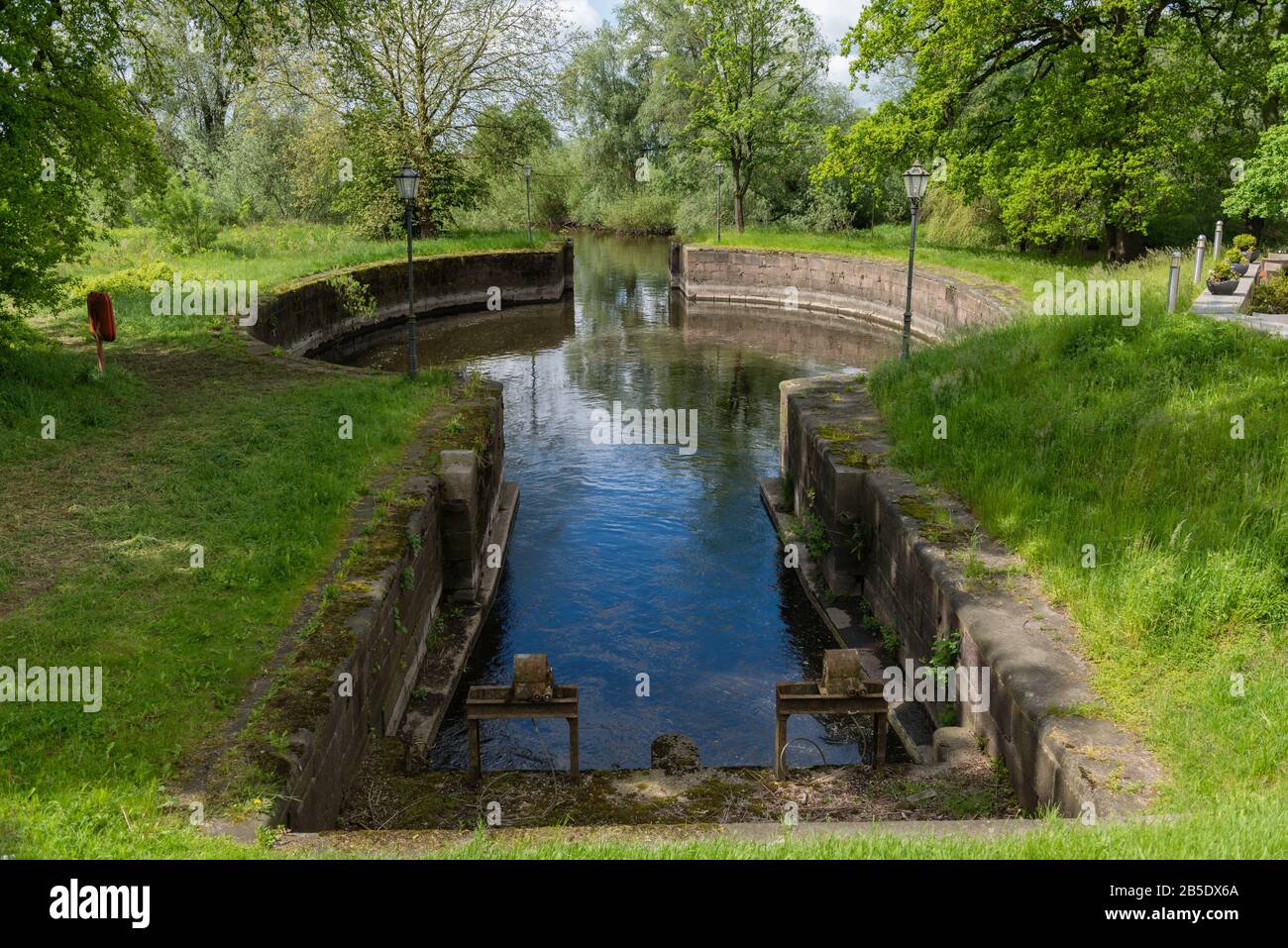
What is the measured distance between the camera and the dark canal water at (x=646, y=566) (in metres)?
9.24

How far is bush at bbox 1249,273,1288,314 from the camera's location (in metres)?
16.8

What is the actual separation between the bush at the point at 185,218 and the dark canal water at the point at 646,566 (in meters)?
5.77

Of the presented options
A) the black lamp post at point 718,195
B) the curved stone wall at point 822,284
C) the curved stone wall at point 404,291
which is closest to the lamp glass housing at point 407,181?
the curved stone wall at point 404,291

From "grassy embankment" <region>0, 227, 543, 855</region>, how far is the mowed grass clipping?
569 cm

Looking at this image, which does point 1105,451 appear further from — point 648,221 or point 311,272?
point 648,221

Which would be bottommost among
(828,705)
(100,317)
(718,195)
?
(828,705)

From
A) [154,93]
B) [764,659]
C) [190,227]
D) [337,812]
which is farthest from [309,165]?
[337,812]

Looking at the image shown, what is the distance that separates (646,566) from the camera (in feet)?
41.6

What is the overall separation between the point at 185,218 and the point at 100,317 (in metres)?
14.2

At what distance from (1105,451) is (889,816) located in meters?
5.33

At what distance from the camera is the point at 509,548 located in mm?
13461

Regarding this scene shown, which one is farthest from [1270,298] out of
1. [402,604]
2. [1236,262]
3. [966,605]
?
[402,604]

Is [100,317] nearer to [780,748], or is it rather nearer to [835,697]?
[780,748]

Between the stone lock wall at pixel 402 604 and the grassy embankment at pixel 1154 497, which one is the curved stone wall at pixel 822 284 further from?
the stone lock wall at pixel 402 604
